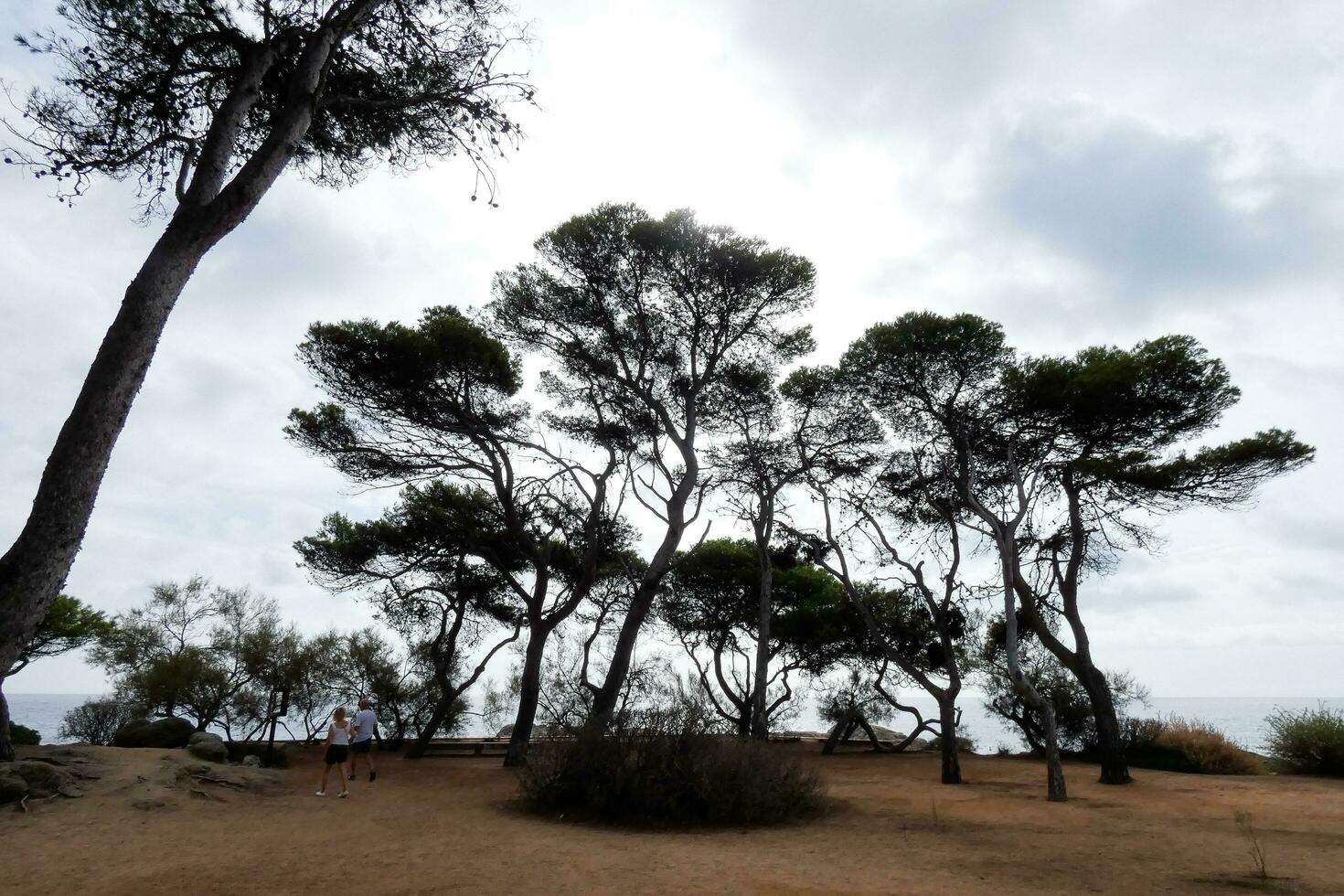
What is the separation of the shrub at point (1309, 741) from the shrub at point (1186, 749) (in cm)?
62

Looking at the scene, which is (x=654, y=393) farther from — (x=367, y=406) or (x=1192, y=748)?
(x=1192, y=748)

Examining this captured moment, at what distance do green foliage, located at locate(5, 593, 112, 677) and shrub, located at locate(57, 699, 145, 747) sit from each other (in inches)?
81.4

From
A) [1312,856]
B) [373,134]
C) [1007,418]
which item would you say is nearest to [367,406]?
[373,134]

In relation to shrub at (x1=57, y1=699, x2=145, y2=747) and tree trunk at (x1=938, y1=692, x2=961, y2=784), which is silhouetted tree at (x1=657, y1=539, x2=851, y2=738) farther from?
shrub at (x1=57, y1=699, x2=145, y2=747)

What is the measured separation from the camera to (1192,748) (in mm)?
16594

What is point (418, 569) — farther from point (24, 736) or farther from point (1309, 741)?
point (1309, 741)

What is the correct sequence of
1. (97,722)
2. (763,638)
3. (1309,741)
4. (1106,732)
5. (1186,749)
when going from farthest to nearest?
(97,722)
(1186,749)
(763,638)
(1309,741)
(1106,732)

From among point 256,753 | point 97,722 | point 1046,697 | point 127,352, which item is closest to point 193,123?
point 127,352

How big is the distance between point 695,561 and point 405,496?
27.9 ft

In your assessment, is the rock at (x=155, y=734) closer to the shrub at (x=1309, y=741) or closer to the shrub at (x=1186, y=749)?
the shrub at (x=1186, y=749)

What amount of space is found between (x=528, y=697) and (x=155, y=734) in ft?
24.1

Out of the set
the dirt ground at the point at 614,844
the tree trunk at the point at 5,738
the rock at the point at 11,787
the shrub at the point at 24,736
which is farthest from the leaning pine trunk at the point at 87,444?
the shrub at the point at 24,736

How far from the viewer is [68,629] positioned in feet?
65.0

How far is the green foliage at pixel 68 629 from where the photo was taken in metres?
19.3
